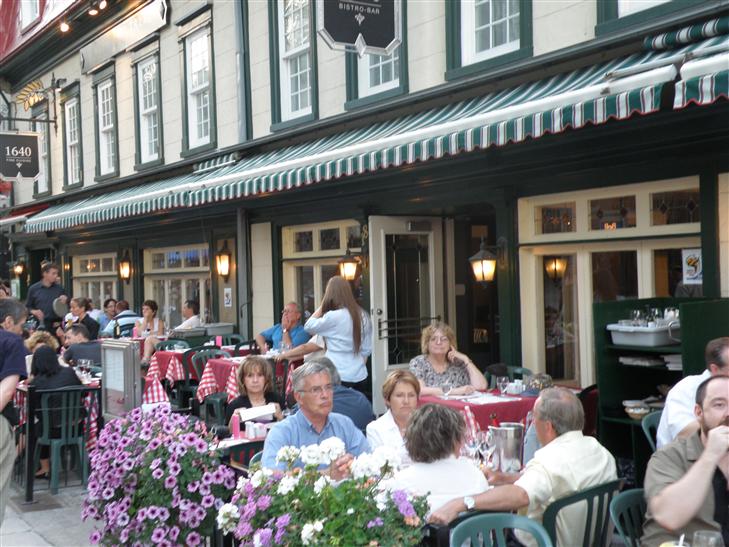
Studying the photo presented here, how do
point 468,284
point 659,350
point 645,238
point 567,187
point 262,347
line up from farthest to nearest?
1. point 468,284
2. point 262,347
3. point 567,187
4. point 645,238
5. point 659,350

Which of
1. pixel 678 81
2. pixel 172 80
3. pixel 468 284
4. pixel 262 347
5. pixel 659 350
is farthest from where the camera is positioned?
pixel 172 80

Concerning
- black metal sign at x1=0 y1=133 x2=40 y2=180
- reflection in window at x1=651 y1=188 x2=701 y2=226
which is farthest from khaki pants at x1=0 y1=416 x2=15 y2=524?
black metal sign at x1=0 y1=133 x2=40 y2=180

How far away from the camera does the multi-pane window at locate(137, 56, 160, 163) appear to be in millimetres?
15688

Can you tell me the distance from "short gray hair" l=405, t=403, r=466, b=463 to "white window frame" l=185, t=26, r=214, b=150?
10.6 meters

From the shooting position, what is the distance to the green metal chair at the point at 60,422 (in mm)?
7500

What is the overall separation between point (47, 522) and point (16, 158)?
1300 centimetres

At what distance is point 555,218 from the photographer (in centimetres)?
809

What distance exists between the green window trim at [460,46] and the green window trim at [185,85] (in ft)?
18.1

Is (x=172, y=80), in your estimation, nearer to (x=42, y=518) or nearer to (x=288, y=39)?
(x=288, y=39)

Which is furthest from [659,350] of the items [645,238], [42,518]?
[42,518]

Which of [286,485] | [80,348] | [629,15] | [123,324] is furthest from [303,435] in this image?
[123,324]

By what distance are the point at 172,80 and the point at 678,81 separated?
11.3m

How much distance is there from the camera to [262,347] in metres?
10.5

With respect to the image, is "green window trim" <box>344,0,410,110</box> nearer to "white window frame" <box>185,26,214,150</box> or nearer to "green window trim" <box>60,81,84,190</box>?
"white window frame" <box>185,26,214,150</box>
